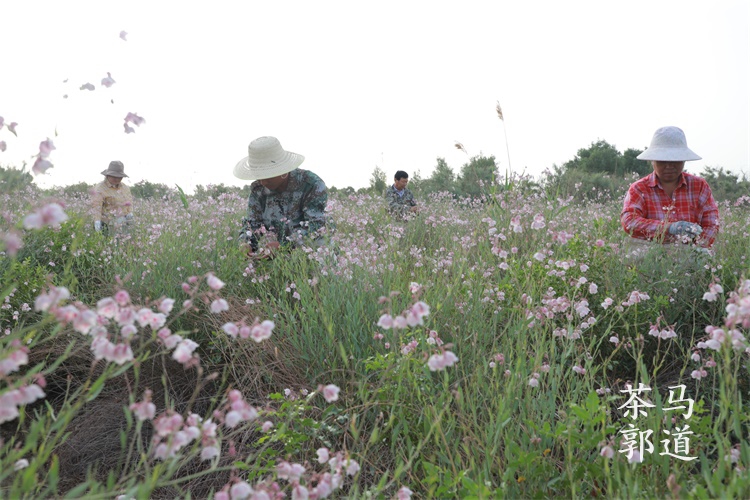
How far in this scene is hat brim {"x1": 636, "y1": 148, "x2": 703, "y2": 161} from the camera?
472 centimetres

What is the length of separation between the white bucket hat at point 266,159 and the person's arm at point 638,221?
2877 mm

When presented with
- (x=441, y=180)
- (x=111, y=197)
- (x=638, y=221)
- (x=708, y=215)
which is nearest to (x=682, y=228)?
(x=638, y=221)

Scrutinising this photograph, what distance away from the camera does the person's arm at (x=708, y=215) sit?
493cm

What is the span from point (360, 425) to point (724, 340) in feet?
4.87

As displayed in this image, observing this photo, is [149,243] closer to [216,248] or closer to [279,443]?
[216,248]

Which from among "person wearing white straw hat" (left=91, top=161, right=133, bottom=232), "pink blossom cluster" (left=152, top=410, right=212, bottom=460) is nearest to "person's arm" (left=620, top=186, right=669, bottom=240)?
"pink blossom cluster" (left=152, top=410, right=212, bottom=460)

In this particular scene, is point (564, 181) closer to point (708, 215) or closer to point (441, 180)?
point (441, 180)

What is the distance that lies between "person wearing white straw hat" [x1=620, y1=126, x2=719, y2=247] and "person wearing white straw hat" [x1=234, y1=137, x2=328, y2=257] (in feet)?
8.91

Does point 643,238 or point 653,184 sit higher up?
point 653,184

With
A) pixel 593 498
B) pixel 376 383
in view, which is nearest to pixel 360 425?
pixel 376 383

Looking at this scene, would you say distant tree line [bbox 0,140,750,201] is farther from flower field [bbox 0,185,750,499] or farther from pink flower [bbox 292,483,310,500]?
pink flower [bbox 292,483,310,500]

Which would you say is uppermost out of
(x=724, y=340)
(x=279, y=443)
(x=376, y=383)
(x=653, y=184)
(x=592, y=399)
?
(x=653, y=184)

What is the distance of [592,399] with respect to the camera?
201 centimetres

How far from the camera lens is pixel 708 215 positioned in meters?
5.01
